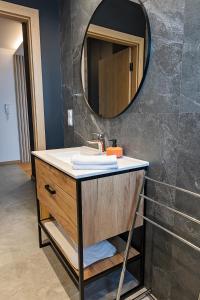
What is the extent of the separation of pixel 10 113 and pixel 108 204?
378 cm

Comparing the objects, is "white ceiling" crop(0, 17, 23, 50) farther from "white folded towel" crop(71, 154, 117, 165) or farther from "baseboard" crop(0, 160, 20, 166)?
"white folded towel" crop(71, 154, 117, 165)

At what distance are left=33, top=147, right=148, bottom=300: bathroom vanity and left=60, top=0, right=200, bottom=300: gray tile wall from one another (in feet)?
0.35

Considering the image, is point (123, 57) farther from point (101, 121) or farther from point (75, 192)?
point (75, 192)

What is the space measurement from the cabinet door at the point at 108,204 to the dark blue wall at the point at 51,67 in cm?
131

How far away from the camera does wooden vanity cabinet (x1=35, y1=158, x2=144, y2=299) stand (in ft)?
3.27

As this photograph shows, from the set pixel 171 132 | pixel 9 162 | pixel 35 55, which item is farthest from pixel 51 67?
pixel 9 162

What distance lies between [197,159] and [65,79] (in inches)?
60.7

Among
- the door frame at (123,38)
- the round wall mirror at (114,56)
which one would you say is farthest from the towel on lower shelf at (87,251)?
the door frame at (123,38)

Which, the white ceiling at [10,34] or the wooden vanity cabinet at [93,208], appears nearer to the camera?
the wooden vanity cabinet at [93,208]

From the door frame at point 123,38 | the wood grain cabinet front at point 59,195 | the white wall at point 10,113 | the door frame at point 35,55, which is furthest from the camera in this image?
the white wall at point 10,113

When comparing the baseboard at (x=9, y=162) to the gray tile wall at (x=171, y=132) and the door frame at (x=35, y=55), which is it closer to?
the door frame at (x=35, y=55)

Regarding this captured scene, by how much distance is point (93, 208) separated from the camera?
3.36 ft

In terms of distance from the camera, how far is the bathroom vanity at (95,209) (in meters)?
1.00

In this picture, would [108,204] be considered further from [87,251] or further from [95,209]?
[87,251]
